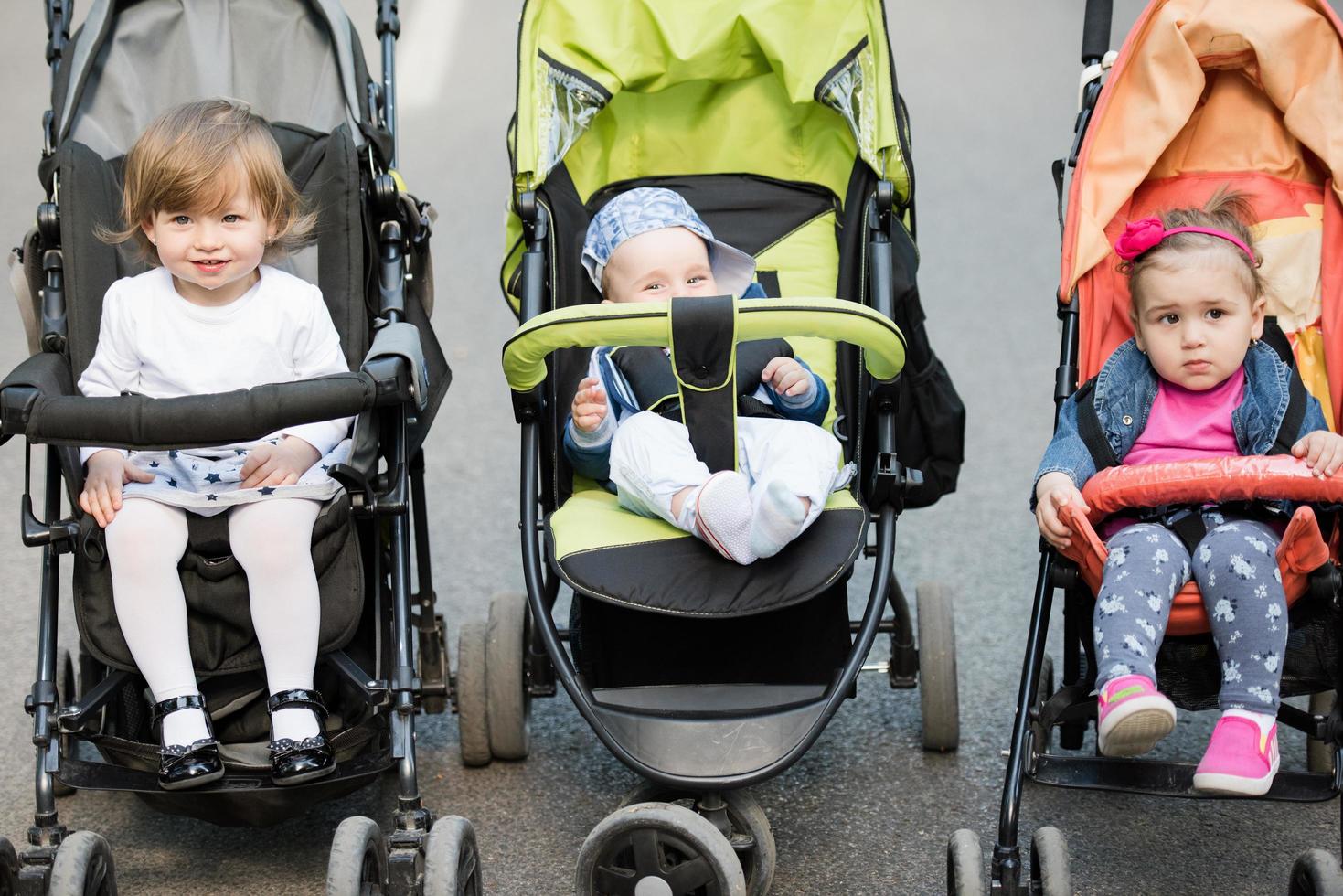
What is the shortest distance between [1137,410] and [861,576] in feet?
4.20

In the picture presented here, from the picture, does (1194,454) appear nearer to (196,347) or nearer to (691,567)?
(691,567)

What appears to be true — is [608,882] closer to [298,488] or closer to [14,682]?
[298,488]

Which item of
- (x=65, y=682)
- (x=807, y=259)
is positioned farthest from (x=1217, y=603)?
(x=65, y=682)

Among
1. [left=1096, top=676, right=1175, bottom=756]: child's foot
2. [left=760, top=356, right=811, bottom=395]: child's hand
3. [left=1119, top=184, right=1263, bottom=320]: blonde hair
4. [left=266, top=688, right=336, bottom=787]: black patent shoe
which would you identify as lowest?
[left=266, top=688, right=336, bottom=787]: black patent shoe

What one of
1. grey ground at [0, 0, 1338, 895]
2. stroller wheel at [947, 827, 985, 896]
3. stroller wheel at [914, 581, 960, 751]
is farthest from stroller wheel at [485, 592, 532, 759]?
stroller wheel at [947, 827, 985, 896]

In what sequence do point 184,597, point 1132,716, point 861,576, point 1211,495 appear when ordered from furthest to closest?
point 861,576 < point 184,597 < point 1211,495 < point 1132,716

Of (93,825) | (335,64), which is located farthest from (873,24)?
(93,825)

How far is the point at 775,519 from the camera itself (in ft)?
7.89

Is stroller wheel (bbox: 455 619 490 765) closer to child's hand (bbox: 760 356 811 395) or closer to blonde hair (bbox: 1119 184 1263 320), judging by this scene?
child's hand (bbox: 760 356 811 395)

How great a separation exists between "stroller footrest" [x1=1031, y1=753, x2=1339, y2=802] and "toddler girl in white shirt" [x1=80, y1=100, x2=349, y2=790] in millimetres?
1167

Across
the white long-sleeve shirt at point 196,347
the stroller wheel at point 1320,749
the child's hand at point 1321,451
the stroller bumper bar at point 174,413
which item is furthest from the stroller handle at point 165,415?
the stroller wheel at point 1320,749

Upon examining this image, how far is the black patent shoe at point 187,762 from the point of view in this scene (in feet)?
8.05

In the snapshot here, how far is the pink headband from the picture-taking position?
2707mm

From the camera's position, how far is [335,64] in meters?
3.21
